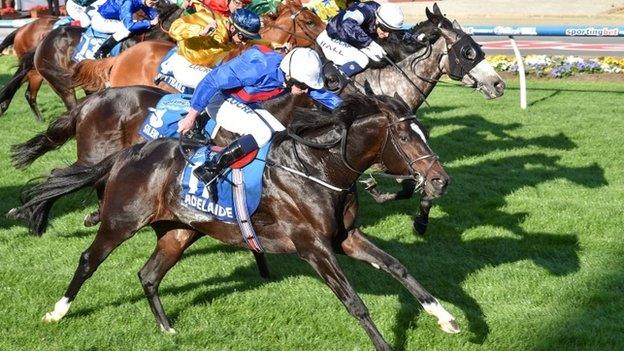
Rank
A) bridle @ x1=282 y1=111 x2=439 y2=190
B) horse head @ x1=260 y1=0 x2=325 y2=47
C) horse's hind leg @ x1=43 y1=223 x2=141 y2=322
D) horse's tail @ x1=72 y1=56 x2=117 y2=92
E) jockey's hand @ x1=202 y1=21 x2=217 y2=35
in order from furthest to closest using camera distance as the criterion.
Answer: horse head @ x1=260 y1=0 x2=325 y2=47 → horse's tail @ x1=72 y1=56 x2=117 y2=92 → jockey's hand @ x1=202 y1=21 x2=217 y2=35 → horse's hind leg @ x1=43 y1=223 x2=141 y2=322 → bridle @ x1=282 y1=111 x2=439 y2=190

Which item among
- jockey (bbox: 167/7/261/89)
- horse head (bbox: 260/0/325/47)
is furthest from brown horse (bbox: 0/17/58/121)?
jockey (bbox: 167/7/261/89)

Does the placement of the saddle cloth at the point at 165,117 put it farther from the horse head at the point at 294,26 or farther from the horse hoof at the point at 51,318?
the horse head at the point at 294,26

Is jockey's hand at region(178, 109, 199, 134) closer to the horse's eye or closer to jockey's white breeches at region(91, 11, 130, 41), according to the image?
the horse's eye

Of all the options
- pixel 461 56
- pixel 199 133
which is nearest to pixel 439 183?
pixel 199 133

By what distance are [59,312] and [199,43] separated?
10.3ft

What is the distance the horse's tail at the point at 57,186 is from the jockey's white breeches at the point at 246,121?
0.73m

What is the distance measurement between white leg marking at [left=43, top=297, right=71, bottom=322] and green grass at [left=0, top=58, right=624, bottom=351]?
0.05 meters

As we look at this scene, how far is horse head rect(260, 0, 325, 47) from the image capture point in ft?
33.2

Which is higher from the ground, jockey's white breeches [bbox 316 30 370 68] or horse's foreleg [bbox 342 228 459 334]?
horse's foreleg [bbox 342 228 459 334]

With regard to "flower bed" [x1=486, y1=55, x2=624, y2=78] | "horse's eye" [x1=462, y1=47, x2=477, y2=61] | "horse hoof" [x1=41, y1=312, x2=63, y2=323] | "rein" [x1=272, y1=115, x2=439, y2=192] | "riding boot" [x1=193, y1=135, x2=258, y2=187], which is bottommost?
"flower bed" [x1=486, y1=55, x2=624, y2=78]

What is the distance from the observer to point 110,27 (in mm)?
10352

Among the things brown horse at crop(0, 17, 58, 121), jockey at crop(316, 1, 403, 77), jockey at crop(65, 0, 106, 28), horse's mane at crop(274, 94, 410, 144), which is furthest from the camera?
jockey at crop(65, 0, 106, 28)

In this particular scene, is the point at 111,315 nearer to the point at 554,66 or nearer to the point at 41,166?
the point at 41,166

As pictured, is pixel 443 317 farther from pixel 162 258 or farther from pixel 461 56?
pixel 461 56
